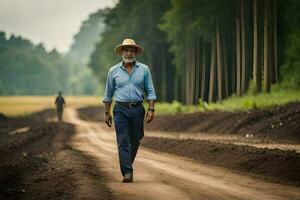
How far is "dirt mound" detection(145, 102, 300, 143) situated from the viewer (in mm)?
19311

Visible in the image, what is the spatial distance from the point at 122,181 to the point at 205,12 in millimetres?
30095

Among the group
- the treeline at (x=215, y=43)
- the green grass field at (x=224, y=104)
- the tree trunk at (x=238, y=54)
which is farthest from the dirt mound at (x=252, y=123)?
the tree trunk at (x=238, y=54)

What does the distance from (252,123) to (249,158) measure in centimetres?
1059

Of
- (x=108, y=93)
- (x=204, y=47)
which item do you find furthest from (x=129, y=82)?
(x=204, y=47)

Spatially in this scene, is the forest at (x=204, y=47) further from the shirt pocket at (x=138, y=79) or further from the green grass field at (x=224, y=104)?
the shirt pocket at (x=138, y=79)

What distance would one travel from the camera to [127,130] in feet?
32.7

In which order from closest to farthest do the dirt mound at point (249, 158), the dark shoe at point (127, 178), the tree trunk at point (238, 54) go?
the dark shoe at point (127, 178) → the dirt mound at point (249, 158) → the tree trunk at point (238, 54)

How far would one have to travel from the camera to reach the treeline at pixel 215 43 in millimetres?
34250

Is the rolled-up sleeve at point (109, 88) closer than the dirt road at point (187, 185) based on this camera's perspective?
No

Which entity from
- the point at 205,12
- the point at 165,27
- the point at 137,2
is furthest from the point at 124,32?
the point at 205,12

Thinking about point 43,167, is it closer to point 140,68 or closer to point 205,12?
point 140,68

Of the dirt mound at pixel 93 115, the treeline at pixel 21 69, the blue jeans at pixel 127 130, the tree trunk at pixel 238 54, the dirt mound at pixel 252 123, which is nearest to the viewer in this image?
the blue jeans at pixel 127 130

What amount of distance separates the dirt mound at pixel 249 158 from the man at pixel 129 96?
251cm

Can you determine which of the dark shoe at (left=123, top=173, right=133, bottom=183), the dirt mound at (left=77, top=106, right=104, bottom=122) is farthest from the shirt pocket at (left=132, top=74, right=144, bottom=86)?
the dirt mound at (left=77, top=106, right=104, bottom=122)
